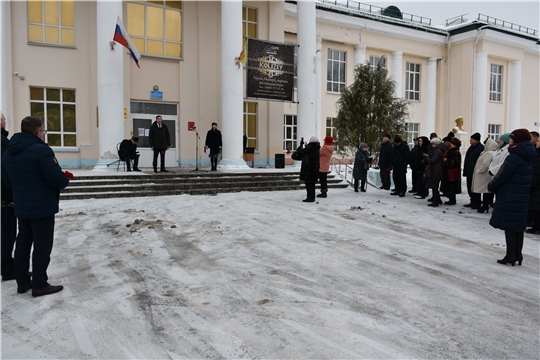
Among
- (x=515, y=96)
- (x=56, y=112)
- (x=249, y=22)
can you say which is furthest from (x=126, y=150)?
(x=515, y=96)

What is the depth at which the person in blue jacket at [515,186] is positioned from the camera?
5258 millimetres

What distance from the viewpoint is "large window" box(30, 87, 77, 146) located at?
15.1 m

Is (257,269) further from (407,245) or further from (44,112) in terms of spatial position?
(44,112)

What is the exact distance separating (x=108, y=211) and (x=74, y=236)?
2.31 m

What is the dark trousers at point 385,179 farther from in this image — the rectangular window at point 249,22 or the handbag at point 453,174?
the rectangular window at point 249,22

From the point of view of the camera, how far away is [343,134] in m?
17.1

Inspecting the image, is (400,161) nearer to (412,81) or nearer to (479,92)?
(412,81)

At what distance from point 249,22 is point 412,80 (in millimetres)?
15126

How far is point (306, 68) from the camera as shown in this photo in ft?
58.9

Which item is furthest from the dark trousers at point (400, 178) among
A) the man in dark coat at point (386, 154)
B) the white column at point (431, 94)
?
the white column at point (431, 94)

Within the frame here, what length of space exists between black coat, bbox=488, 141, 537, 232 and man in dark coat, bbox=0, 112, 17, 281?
19.4ft

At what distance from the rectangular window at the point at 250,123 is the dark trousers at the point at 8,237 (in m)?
14.9

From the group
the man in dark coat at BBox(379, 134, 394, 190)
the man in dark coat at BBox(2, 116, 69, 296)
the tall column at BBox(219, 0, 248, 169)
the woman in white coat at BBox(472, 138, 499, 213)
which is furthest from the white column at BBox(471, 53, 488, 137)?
the man in dark coat at BBox(2, 116, 69, 296)

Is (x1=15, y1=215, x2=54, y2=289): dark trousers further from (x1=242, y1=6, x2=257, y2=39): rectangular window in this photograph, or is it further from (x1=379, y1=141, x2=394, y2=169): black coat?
(x1=242, y1=6, x2=257, y2=39): rectangular window
